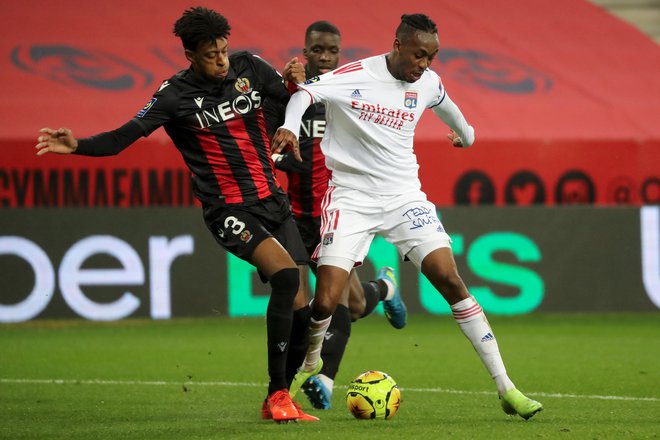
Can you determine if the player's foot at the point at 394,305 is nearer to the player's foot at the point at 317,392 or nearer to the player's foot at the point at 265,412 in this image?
the player's foot at the point at 317,392

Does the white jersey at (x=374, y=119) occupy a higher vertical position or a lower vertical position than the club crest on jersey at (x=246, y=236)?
higher

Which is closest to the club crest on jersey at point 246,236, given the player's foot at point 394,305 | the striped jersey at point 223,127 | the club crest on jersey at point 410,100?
the striped jersey at point 223,127

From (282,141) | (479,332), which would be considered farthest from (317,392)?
(282,141)

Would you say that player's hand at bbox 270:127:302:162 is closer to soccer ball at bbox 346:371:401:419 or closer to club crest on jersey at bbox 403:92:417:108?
club crest on jersey at bbox 403:92:417:108

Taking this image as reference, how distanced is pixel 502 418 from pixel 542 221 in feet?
26.7

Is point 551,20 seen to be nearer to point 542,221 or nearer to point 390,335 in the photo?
point 542,221

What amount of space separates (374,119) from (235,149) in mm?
779

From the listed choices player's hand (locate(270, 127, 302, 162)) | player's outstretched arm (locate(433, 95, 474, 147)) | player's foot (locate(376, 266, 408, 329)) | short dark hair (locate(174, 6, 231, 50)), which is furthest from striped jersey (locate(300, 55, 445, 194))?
player's foot (locate(376, 266, 408, 329))

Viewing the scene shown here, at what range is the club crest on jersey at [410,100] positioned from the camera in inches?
264

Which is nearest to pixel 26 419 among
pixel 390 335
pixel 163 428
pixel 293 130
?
pixel 163 428

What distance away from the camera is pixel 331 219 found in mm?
6711

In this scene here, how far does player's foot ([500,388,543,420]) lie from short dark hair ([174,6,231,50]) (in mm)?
2396

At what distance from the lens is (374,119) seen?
6680 millimetres

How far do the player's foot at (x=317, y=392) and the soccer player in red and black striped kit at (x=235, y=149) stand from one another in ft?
1.16
